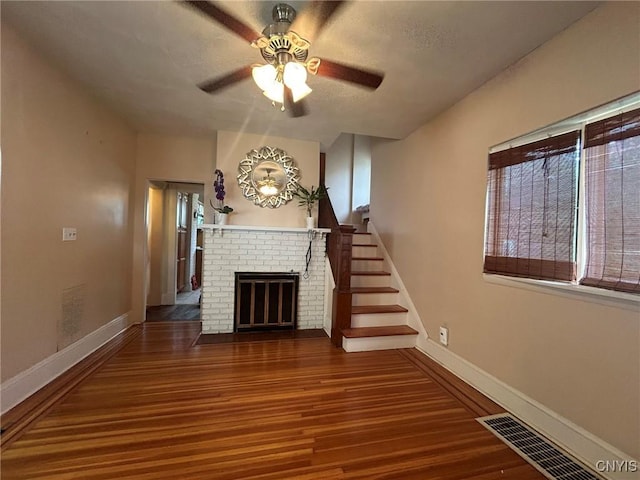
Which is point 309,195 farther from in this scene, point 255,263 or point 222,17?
point 222,17

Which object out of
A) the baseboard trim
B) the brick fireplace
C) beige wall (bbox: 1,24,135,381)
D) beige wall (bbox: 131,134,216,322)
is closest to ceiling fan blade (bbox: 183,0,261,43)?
beige wall (bbox: 1,24,135,381)

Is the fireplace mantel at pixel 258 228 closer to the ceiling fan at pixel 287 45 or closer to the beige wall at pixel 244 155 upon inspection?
the beige wall at pixel 244 155

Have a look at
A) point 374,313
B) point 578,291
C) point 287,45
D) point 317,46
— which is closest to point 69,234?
point 287,45

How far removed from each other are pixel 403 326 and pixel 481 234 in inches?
59.9

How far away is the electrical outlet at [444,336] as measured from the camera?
2.74 meters

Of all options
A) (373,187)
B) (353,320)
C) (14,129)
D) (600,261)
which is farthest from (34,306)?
(373,187)

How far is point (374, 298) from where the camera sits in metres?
3.64

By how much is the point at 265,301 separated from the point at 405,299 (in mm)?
1784

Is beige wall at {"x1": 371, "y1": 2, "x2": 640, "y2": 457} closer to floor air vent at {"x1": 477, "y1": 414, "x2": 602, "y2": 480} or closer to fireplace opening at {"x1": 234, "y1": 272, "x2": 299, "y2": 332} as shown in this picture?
floor air vent at {"x1": 477, "y1": 414, "x2": 602, "y2": 480}

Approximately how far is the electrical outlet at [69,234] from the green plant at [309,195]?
7.74ft

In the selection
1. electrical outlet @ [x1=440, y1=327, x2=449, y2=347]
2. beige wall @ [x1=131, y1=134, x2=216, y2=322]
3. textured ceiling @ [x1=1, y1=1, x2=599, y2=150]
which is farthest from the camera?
beige wall @ [x1=131, y1=134, x2=216, y2=322]

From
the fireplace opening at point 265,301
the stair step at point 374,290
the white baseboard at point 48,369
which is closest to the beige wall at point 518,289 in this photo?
the stair step at point 374,290

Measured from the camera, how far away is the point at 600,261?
1570mm

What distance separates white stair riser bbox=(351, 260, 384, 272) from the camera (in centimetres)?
412
